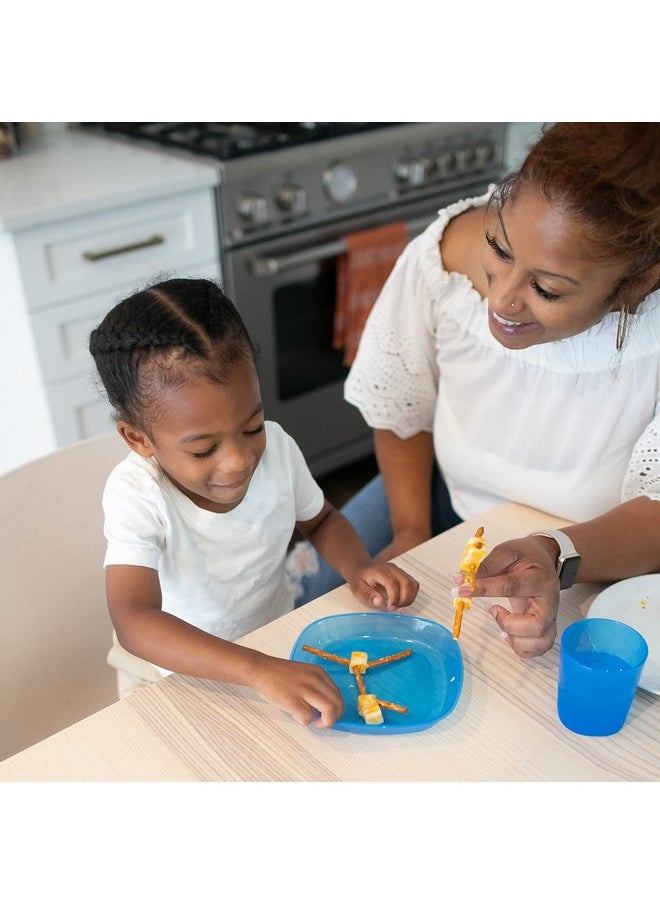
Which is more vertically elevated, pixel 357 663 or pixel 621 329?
pixel 621 329

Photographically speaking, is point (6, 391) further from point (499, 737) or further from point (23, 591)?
point (499, 737)

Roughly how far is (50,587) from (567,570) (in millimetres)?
435

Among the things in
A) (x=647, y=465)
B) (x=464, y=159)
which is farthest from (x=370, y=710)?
(x=464, y=159)

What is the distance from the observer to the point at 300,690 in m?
0.59

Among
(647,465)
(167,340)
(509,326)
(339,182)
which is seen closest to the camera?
(167,340)

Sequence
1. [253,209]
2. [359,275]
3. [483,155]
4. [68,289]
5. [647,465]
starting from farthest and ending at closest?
[483,155], [359,275], [253,209], [68,289], [647,465]

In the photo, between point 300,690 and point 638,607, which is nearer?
point 300,690

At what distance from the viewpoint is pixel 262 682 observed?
1.97ft

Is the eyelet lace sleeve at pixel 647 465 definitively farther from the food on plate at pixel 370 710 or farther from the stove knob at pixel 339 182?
the stove knob at pixel 339 182

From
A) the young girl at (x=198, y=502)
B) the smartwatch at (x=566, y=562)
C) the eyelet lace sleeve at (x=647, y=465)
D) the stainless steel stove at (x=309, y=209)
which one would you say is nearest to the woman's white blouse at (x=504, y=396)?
the eyelet lace sleeve at (x=647, y=465)

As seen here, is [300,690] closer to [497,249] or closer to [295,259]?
[497,249]

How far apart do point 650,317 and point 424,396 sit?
268 millimetres
